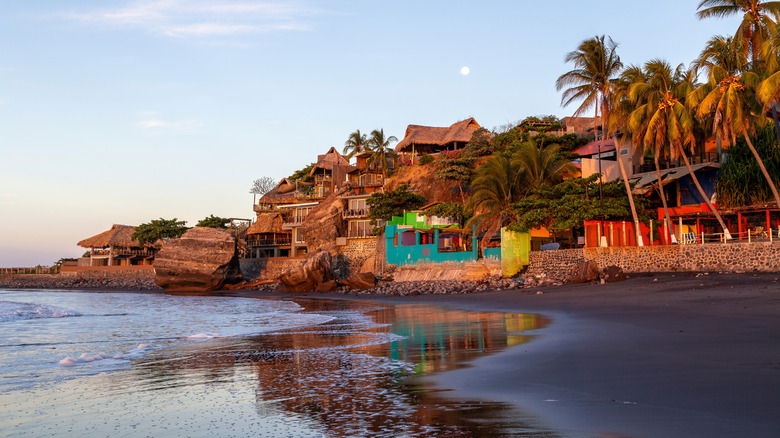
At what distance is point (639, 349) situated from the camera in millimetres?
8508

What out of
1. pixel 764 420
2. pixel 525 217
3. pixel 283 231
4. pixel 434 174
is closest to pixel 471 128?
pixel 434 174

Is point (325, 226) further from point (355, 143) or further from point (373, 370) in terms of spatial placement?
point (373, 370)

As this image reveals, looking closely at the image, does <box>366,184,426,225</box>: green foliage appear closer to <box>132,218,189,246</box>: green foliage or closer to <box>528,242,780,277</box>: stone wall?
<box>528,242,780,277</box>: stone wall

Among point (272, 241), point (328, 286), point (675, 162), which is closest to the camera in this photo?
point (675, 162)

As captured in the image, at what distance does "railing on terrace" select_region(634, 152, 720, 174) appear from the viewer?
3641 centimetres

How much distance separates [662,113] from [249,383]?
27847mm

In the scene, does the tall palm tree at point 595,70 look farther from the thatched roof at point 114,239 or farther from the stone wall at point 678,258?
the thatched roof at point 114,239

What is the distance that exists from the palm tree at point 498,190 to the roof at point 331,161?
111 feet

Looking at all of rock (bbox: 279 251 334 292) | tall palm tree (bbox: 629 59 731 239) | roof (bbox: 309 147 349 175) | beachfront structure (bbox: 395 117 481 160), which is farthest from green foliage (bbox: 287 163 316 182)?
tall palm tree (bbox: 629 59 731 239)

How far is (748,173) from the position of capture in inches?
1252

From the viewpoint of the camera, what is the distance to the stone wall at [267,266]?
189 ft

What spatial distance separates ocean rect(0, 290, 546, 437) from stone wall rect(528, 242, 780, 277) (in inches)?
537

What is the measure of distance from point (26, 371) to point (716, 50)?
30142mm

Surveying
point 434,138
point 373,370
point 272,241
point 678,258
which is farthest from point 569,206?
point 272,241
